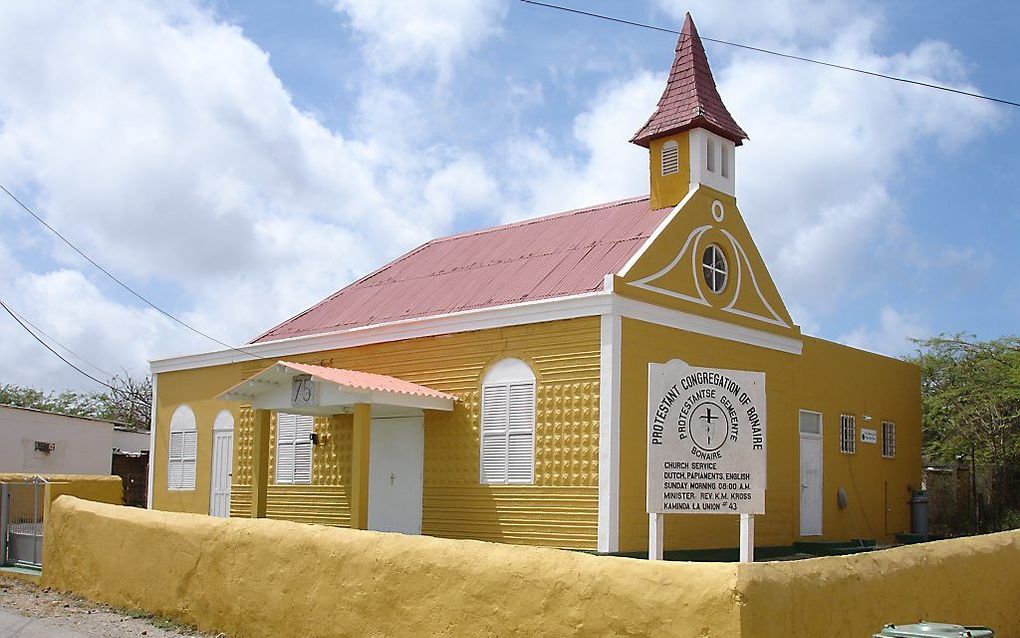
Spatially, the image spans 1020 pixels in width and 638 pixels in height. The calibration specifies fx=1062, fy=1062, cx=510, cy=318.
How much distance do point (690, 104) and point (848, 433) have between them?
816cm

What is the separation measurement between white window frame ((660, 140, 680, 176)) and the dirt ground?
11562 mm

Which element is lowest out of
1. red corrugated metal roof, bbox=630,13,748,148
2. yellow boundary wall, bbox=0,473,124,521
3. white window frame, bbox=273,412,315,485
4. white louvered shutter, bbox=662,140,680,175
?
yellow boundary wall, bbox=0,473,124,521

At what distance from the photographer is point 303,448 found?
2041 cm

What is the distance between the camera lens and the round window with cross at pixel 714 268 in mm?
18234

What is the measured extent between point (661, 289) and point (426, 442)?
4848 millimetres

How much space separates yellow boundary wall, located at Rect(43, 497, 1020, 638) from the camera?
757cm

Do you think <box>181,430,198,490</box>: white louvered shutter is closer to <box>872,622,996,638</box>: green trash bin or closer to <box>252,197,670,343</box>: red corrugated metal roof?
<box>252,197,670,343</box>: red corrugated metal roof

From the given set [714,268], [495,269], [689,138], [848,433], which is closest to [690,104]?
[689,138]

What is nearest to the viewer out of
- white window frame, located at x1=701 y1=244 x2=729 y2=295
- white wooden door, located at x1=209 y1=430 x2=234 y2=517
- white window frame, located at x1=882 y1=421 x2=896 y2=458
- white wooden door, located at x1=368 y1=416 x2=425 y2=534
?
white window frame, located at x1=701 y1=244 x2=729 y2=295

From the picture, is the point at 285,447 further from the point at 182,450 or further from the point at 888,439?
the point at 888,439

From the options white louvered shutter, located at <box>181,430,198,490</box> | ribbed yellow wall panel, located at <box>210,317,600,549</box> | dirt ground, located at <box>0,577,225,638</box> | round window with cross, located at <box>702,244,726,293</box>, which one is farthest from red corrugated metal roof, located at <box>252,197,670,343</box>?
dirt ground, located at <box>0,577,225,638</box>

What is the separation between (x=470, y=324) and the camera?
58.1ft

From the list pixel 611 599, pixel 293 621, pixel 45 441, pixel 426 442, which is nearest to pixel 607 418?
pixel 426 442

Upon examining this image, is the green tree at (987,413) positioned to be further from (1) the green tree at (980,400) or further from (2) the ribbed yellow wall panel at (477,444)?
(2) the ribbed yellow wall panel at (477,444)
